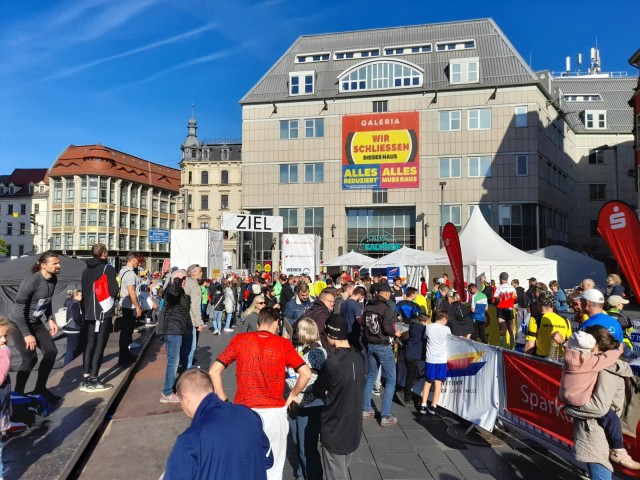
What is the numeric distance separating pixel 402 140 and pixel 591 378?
3513 cm

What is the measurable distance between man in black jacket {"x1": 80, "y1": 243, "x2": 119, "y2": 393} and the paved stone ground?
24.7 inches

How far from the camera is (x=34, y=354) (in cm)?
589

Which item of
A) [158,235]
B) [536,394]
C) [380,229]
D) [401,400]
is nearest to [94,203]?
[158,235]

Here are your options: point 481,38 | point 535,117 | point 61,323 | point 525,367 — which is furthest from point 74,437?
point 481,38

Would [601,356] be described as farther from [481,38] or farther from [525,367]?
[481,38]

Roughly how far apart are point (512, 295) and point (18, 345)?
38.1ft

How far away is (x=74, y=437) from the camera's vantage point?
5449 millimetres

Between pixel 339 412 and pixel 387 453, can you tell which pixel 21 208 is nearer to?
pixel 387 453

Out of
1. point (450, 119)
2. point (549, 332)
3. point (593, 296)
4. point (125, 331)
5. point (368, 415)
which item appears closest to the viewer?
point (593, 296)

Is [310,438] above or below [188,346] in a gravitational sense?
below

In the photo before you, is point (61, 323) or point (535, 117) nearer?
point (61, 323)

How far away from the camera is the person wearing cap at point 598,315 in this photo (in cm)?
496

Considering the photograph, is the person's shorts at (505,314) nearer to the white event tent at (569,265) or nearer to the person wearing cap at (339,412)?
the person wearing cap at (339,412)

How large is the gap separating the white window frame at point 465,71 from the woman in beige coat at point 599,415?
36.7m
